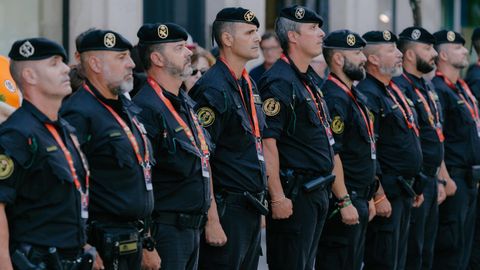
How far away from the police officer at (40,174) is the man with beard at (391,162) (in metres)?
3.99

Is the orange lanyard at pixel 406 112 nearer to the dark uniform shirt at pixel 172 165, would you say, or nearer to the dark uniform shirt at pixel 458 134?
the dark uniform shirt at pixel 458 134

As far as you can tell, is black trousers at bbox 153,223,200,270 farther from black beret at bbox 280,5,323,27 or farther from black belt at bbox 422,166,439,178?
black belt at bbox 422,166,439,178

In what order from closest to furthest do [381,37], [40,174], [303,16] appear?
1. [40,174]
2. [303,16]
3. [381,37]

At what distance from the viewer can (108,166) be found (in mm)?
6367

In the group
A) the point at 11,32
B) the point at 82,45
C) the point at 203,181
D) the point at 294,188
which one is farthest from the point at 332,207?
the point at 11,32

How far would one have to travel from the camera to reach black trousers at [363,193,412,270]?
9414 mm

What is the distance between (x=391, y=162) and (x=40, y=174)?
14.5 feet

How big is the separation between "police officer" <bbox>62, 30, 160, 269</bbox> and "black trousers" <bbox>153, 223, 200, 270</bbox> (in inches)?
14.9

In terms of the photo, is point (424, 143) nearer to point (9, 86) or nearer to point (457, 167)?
point (457, 167)

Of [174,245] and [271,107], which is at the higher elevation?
[271,107]

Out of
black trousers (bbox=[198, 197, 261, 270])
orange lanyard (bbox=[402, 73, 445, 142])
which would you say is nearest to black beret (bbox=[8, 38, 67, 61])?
black trousers (bbox=[198, 197, 261, 270])

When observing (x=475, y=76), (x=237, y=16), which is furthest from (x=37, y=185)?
(x=475, y=76)

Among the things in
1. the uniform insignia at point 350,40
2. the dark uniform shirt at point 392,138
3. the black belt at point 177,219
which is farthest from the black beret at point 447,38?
the black belt at point 177,219

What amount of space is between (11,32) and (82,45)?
4211 millimetres
